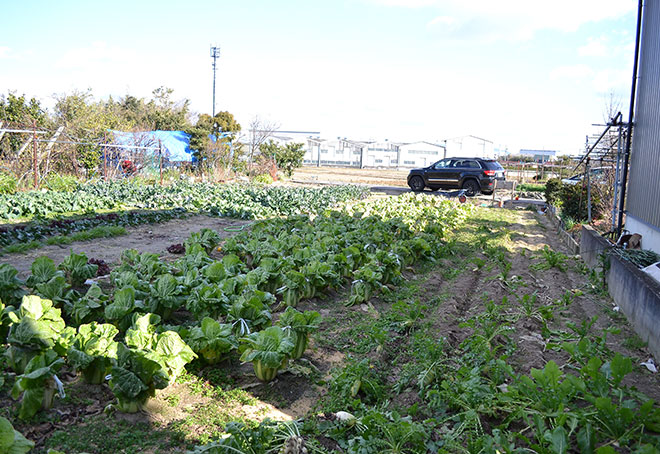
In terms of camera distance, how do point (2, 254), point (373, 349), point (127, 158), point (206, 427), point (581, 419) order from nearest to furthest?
point (581, 419) < point (206, 427) < point (373, 349) < point (2, 254) < point (127, 158)

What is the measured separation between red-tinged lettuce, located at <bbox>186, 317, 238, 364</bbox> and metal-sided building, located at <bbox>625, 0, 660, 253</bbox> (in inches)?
285

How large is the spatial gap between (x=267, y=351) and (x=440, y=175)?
71.5 ft

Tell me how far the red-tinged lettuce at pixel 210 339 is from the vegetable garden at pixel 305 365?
A: 0.01m

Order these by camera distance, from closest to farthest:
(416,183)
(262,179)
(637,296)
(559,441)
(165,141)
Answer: (559,441) → (637,296) → (416,183) → (262,179) → (165,141)

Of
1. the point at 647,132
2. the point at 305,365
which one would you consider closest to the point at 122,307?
the point at 305,365

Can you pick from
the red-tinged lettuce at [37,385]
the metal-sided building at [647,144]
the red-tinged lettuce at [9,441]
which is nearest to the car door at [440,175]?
the metal-sided building at [647,144]

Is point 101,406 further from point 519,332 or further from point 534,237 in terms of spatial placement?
point 534,237

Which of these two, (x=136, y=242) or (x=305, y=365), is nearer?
(x=305, y=365)

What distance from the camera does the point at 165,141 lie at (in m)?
29.5

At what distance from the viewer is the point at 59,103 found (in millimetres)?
26531

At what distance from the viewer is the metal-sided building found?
8281 millimetres

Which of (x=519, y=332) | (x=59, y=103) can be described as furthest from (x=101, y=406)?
(x=59, y=103)

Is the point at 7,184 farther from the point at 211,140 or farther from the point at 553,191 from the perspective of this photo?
the point at 553,191

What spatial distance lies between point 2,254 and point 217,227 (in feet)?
17.6
